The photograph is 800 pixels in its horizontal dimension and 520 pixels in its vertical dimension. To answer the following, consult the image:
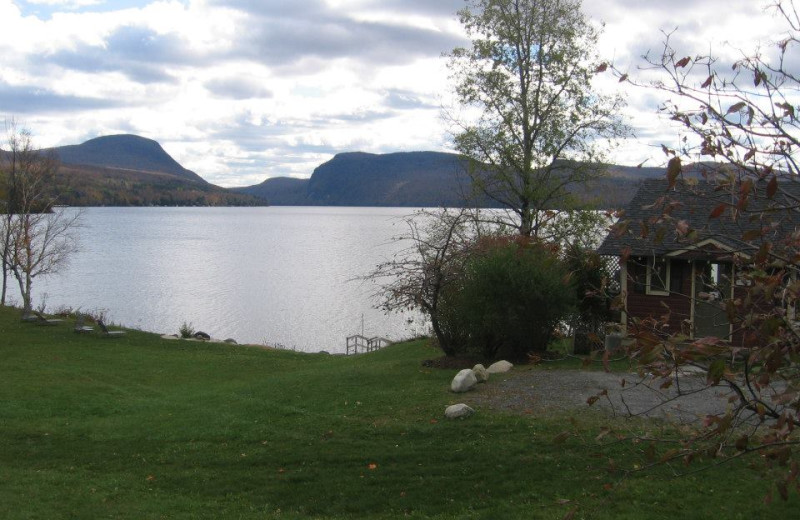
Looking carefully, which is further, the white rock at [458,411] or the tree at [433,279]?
the tree at [433,279]

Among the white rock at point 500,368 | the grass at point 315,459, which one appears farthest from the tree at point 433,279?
the white rock at point 500,368

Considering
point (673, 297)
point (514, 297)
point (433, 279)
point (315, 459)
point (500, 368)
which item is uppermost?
point (433, 279)

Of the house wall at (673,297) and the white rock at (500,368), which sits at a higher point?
the house wall at (673,297)

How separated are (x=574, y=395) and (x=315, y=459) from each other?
18.5 feet

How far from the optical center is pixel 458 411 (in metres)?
12.6

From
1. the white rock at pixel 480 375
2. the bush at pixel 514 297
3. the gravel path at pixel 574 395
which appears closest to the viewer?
the gravel path at pixel 574 395

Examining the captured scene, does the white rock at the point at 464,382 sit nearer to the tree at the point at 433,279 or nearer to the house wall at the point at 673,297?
the tree at the point at 433,279

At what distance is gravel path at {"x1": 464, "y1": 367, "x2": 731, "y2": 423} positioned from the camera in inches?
505

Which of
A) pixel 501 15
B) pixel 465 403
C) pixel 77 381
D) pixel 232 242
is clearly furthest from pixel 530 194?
pixel 232 242

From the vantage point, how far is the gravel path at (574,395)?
12820 mm

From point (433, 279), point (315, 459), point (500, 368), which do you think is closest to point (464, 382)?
point (500, 368)

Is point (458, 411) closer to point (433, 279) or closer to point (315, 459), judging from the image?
point (315, 459)

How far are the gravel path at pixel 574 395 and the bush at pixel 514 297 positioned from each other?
2.08 meters

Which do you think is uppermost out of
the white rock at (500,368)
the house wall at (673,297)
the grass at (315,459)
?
the house wall at (673,297)
